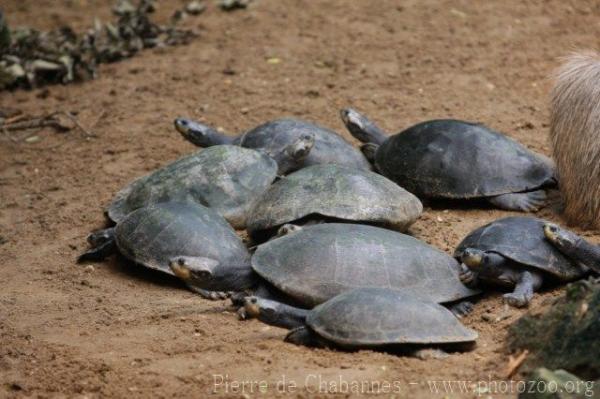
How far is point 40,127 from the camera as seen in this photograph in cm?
802

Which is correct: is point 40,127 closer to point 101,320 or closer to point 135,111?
point 135,111

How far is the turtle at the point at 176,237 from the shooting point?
518 cm

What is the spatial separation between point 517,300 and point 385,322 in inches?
33.8

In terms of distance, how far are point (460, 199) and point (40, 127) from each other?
3.62 meters

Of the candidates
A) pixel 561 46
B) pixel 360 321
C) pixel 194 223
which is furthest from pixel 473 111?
pixel 360 321

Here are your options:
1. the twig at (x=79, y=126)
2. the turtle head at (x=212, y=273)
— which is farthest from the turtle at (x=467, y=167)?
the twig at (x=79, y=126)

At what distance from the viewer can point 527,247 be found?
491 cm

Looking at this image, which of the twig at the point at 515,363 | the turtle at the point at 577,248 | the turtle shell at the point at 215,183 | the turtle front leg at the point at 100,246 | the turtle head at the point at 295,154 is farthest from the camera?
the turtle head at the point at 295,154

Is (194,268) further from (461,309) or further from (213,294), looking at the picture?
(461,309)

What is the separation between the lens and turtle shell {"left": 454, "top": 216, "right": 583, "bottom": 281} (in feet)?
16.0

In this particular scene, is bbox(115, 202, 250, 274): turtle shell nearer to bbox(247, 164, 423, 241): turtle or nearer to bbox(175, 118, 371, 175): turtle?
bbox(247, 164, 423, 241): turtle

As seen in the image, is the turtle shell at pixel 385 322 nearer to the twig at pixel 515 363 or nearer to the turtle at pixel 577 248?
the twig at pixel 515 363

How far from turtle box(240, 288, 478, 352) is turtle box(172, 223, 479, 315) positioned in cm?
29

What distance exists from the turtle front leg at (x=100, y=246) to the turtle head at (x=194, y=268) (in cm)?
81
